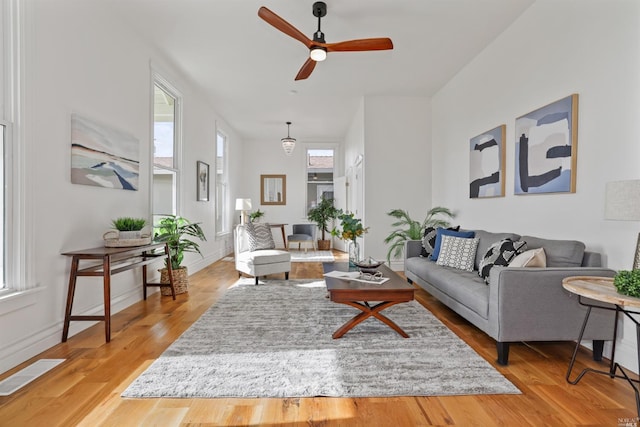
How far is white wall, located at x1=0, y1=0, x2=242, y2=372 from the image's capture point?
7.73ft

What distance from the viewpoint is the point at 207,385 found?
1.97 meters

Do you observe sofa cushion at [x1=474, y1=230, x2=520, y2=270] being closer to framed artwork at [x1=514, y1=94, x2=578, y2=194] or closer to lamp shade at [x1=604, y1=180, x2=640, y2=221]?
framed artwork at [x1=514, y1=94, x2=578, y2=194]

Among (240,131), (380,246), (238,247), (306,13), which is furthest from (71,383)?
(240,131)

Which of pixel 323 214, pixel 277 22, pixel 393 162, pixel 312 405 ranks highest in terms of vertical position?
pixel 277 22

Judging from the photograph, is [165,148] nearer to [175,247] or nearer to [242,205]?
[175,247]

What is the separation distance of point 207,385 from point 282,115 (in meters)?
5.82

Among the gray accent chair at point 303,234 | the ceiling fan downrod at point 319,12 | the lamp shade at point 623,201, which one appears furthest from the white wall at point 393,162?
the lamp shade at point 623,201

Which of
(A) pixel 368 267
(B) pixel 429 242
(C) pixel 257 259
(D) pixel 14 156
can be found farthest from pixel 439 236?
(D) pixel 14 156

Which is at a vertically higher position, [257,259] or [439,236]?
[439,236]

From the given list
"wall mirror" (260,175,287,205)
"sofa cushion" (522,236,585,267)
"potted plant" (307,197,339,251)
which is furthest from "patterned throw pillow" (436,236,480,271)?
"wall mirror" (260,175,287,205)

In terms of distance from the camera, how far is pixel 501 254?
9.36ft

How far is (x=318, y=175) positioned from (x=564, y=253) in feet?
24.2

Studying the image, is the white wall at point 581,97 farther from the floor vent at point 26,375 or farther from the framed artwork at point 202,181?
the framed artwork at point 202,181

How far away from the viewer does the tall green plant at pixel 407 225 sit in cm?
518
